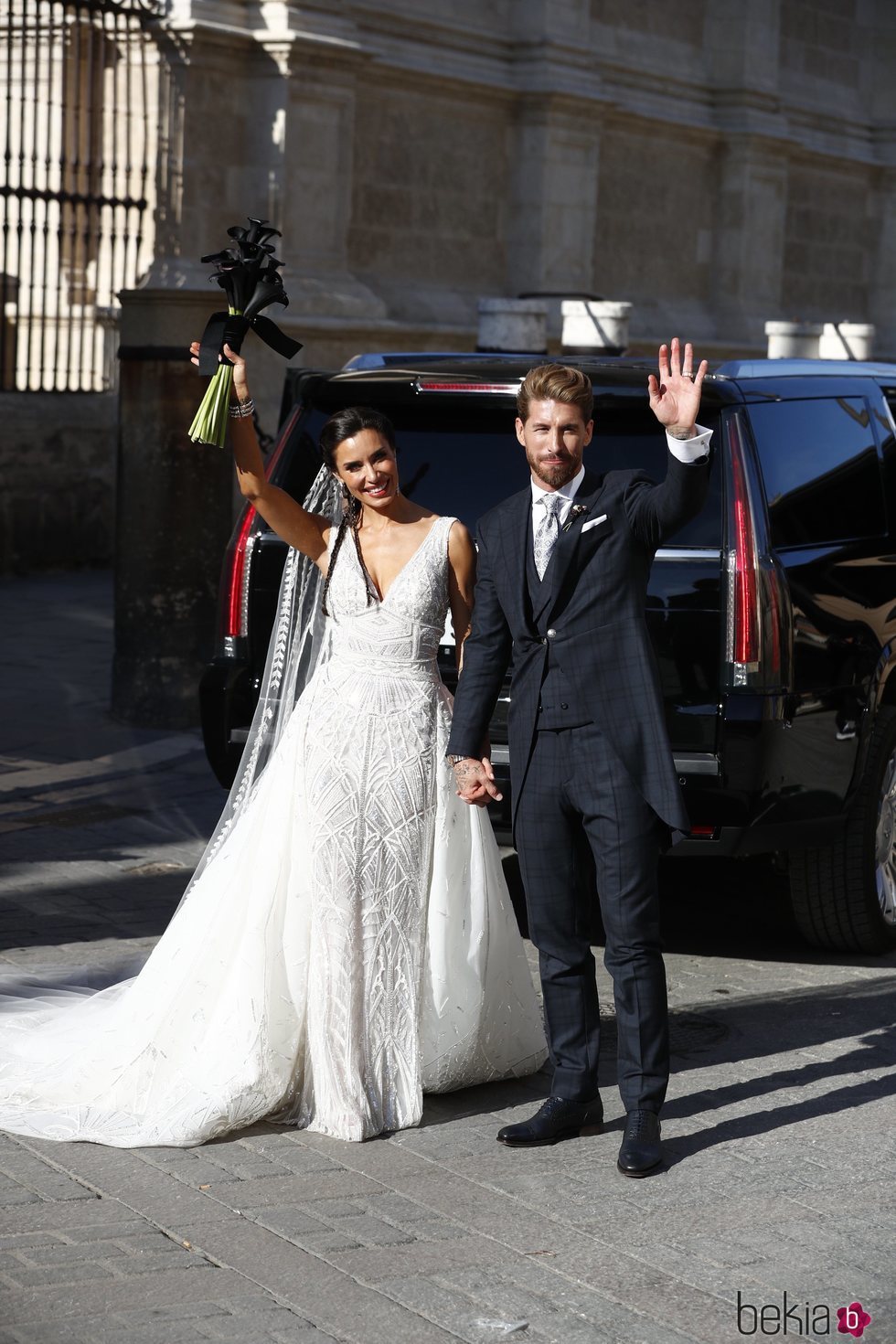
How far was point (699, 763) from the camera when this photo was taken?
6.19 m

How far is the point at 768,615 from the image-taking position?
6.16 m

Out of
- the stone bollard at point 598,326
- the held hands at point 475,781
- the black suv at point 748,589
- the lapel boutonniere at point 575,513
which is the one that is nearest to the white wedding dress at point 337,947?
the held hands at point 475,781

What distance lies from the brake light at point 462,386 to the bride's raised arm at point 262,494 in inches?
47.4

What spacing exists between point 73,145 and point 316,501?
40.8 feet

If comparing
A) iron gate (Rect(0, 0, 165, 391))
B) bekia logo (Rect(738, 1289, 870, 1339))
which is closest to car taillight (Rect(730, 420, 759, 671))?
bekia logo (Rect(738, 1289, 870, 1339))

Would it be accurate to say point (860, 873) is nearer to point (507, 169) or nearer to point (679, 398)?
point (679, 398)

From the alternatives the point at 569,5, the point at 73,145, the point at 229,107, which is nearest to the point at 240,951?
the point at 229,107

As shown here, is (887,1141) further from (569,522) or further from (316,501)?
(316,501)

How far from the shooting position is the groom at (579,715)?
4828 mm

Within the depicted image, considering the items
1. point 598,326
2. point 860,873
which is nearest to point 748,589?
point 860,873

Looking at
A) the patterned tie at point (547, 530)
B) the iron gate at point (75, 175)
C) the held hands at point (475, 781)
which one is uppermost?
the iron gate at point (75, 175)

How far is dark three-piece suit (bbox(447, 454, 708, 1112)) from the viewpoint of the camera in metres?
4.83

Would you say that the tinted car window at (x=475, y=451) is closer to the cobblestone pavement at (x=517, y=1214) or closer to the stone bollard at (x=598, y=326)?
the cobblestone pavement at (x=517, y=1214)

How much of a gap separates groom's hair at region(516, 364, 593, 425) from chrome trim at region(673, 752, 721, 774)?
64.3 inches
